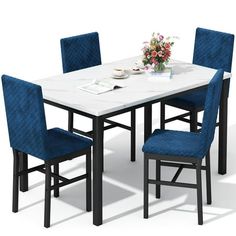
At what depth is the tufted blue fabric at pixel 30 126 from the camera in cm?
795

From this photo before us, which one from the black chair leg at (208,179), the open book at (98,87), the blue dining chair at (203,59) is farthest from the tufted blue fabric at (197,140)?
the blue dining chair at (203,59)

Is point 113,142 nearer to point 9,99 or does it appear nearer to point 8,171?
point 8,171

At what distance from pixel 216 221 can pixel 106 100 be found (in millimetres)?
1356

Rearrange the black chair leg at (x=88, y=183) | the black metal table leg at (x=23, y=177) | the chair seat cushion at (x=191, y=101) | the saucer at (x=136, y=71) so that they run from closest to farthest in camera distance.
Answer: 1. the black chair leg at (x=88, y=183)
2. the black metal table leg at (x=23, y=177)
3. the saucer at (x=136, y=71)
4. the chair seat cushion at (x=191, y=101)

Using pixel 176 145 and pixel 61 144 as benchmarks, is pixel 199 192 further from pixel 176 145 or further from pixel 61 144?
pixel 61 144

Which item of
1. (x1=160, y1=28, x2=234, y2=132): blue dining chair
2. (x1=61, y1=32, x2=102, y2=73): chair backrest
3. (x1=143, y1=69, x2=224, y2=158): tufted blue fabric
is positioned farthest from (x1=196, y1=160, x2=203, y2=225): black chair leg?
(x1=61, y1=32, x2=102, y2=73): chair backrest

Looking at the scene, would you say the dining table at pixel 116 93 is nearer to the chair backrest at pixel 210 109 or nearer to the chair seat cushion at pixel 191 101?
the chair seat cushion at pixel 191 101

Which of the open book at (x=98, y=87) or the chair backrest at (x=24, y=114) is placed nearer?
the chair backrest at (x=24, y=114)

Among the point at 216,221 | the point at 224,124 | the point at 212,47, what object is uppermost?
the point at 212,47

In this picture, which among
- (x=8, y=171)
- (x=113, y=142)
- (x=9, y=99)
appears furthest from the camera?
(x=113, y=142)

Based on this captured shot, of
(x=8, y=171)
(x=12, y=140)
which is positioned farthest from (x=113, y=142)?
(x=12, y=140)

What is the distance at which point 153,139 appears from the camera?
8.35 meters

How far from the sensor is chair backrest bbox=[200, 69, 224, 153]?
8031mm

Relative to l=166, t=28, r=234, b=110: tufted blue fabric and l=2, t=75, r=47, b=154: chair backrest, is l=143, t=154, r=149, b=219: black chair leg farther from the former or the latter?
l=166, t=28, r=234, b=110: tufted blue fabric
